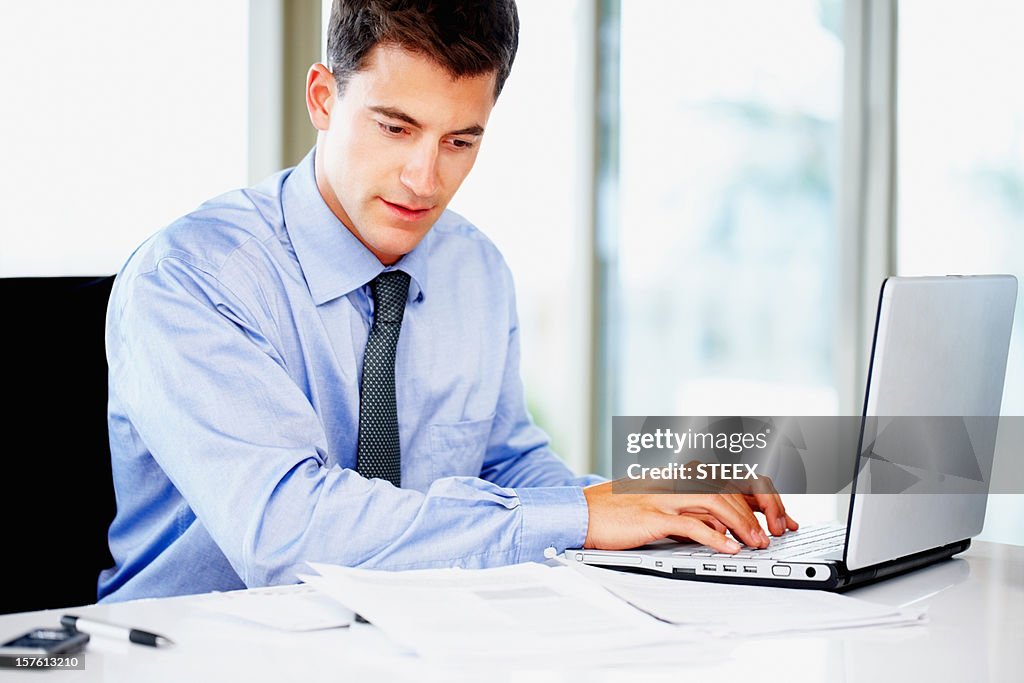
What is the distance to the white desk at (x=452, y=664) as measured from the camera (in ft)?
2.59

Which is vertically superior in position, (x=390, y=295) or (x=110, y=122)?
(x=110, y=122)

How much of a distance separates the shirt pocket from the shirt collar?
0.25 metres

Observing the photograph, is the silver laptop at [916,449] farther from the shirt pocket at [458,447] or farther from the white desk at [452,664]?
the shirt pocket at [458,447]

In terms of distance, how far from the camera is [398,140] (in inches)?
55.8

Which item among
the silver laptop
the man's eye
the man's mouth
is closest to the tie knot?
the man's mouth

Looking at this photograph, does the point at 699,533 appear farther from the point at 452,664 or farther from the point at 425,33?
the point at 425,33

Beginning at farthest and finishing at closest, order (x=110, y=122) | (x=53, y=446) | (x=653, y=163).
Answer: (x=653, y=163)
(x=110, y=122)
(x=53, y=446)

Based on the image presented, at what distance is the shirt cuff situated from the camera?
3.92 ft

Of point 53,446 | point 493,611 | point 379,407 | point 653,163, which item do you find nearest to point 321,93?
point 379,407

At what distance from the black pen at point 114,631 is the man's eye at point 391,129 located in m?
0.76

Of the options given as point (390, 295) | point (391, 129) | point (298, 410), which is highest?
point (391, 129)

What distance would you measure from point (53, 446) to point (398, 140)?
589mm

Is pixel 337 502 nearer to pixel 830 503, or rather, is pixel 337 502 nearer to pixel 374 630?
pixel 374 630

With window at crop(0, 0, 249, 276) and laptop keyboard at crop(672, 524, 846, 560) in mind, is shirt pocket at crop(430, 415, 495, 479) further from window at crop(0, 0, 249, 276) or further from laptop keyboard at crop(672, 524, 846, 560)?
window at crop(0, 0, 249, 276)
